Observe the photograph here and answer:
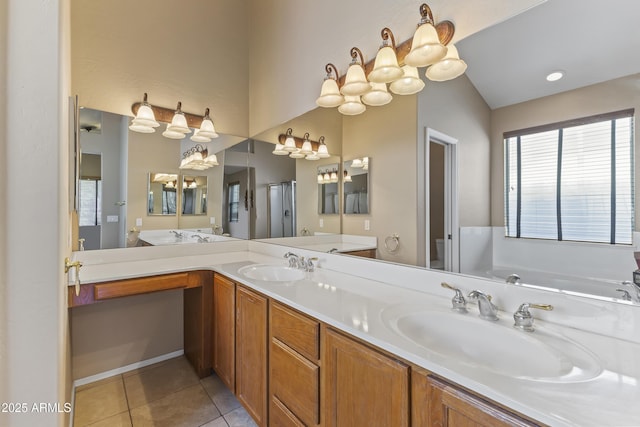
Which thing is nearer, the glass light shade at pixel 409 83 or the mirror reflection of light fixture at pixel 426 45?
the mirror reflection of light fixture at pixel 426 45

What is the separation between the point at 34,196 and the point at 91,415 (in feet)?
5.70

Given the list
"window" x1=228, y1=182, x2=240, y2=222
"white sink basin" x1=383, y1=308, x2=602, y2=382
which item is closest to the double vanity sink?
"white sink basin" x1=383, y1=308, x2=602, y2=382

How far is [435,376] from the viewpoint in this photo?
2.59 feet

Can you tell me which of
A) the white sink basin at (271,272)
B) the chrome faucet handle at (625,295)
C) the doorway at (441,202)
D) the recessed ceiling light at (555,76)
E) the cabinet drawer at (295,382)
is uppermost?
the recessed ceiling light at (555,76)

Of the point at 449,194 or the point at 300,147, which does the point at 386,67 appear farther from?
the point at 300,147

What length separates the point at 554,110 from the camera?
1067 mm

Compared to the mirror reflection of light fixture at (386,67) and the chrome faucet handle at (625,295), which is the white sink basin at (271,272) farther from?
the chrome faucet handle at (625,295)

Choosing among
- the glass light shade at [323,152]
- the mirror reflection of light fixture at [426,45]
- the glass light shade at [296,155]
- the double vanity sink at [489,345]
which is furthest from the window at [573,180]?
the glass light shade at [296,155]

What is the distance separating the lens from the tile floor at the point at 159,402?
179cm

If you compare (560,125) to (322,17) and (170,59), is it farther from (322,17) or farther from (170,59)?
(170,59)

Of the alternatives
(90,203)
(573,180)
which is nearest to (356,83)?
(573,180)

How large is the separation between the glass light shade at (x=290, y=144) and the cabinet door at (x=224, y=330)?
115cm

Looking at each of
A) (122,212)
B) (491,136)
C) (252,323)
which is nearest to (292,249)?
(252,323)

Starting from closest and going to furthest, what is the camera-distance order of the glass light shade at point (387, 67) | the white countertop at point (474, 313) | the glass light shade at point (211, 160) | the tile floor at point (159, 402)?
the white countertop at point (474, 313) < the glass light shade at point (387, 67) < the tile floor at point (159, 402) < the glass light shade at point (211, 160)
